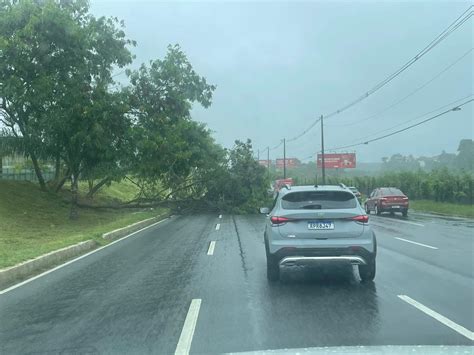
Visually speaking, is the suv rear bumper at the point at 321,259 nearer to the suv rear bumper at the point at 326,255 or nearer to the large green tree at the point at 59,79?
the suv rear bumper at the point at 326,255

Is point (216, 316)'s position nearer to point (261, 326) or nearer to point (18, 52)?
point (261, 326)

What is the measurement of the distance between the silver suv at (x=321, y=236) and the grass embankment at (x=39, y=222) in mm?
5792

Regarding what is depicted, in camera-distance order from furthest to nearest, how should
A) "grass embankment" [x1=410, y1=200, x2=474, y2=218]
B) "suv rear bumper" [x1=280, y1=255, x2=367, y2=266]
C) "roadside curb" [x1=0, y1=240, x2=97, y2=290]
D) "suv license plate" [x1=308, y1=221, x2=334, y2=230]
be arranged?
"grass embankment" [x1=410, y1=200, x2=474, y2=218], "roadside curb" [x1=0, y1=240, x2=97, y2=290], "suv license plate" [x1=308, y1=221, x2=334, y2=230], "suv rear bumper" [x1=280, y1=255, x2=367, y2=266]

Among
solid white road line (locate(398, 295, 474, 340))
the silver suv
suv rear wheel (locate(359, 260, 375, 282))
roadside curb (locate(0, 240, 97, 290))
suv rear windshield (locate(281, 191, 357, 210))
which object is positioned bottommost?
roadside curb (locate(0, 240, 97, 290))

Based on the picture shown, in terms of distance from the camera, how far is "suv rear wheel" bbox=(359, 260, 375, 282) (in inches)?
374

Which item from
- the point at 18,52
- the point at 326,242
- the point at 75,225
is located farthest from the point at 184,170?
the point at 326,242

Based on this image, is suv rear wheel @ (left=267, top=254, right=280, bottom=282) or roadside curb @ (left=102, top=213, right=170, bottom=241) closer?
suv rear wheel @ (left=267, top=254, right=280, bottom=282)

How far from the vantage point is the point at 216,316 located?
7.27 metres

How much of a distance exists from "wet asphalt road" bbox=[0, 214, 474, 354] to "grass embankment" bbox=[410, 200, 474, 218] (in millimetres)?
20832

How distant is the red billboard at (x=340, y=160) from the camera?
3086 inches

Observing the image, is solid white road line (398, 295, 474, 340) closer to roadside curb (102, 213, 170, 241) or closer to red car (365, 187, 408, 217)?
roadside curb (102, 213, 170, 241)

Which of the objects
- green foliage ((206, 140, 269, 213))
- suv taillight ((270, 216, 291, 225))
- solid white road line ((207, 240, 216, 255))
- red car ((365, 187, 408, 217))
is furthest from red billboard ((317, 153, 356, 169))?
suv taillight ((270, 216, 291, 225))

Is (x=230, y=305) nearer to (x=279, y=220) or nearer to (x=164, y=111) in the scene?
(x=279, y=220)

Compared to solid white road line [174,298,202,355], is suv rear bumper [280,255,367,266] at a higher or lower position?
higher
